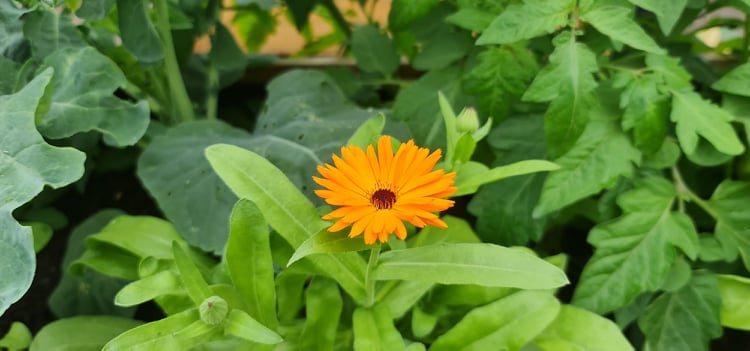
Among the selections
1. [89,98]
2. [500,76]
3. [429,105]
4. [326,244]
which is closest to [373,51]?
[429,105]

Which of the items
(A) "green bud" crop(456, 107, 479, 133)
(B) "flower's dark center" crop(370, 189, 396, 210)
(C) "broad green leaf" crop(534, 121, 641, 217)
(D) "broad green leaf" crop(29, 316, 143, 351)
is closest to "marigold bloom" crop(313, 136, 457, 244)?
(B) "flower's dark center" crop(370, 189, 396, 210)

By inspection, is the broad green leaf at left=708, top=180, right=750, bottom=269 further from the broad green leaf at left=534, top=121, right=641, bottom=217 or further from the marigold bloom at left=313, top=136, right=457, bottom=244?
the marigold bloom at left=313, top=136, right=457, bottom=244

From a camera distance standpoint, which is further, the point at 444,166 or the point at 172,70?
the point at 172,70

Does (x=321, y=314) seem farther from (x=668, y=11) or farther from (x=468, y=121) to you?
(x=668, y=11)

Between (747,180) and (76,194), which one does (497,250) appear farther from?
(76,194)

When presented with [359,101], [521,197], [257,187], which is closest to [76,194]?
[359,101]

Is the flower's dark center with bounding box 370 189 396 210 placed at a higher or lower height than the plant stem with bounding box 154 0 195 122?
higher

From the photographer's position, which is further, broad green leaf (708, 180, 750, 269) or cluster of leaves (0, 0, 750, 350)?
broad green leaf (708, 180, 750, 269)
